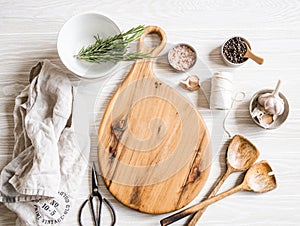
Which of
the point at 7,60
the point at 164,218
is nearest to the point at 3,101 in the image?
the point at 7,60

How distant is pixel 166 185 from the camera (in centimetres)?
119

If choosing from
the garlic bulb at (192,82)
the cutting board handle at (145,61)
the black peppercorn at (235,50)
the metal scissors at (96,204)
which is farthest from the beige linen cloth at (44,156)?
the black peppercorn at (235,50)

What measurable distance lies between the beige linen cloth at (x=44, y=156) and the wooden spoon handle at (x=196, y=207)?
0.80ft

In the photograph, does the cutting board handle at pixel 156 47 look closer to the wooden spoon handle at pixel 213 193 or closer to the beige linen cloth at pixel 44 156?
the beige linen cloth at pixel 44 156

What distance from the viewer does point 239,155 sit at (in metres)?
1.21

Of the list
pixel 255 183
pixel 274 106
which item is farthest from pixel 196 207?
pixel 274 106

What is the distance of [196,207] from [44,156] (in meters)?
0.39

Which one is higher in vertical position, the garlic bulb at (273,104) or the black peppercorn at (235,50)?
the black peppercorn at (235,50)

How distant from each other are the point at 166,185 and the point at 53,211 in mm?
285

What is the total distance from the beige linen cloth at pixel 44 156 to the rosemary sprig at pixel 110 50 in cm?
9

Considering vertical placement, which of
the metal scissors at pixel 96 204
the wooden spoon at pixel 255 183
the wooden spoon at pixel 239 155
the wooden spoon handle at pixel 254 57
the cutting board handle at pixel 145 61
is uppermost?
the wooden spoon handle at pixel 254 57

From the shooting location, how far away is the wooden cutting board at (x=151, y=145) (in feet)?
3.89

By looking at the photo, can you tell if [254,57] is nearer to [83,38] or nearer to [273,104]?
[273,104]

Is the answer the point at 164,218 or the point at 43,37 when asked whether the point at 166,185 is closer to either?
the point at 164,218
